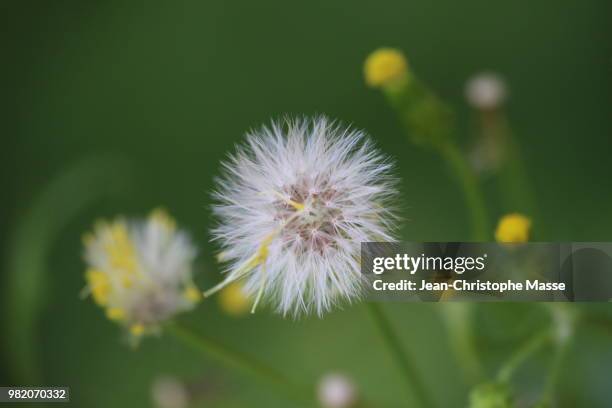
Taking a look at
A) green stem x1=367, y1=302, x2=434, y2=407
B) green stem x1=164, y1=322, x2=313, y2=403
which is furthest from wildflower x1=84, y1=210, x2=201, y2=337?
green stem x1=367, y1=302, x2=434, y2=407

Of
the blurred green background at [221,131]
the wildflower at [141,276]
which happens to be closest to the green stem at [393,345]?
the wildflower at [141,276]

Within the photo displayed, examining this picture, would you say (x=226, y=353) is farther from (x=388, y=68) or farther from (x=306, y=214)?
(x=388, y=68)

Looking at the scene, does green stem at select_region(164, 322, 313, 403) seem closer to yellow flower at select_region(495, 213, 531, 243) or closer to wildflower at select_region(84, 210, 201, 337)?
wildflower at select_region(84, 210, 201, 337)

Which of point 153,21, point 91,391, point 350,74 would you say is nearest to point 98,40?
point 153,21

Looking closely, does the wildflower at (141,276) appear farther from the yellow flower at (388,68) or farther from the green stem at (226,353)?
the yellow flower at (388,68)

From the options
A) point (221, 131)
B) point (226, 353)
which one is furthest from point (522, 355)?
point (221, 131)

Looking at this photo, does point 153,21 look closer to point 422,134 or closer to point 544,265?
point 422,134
